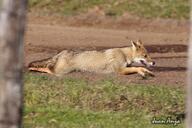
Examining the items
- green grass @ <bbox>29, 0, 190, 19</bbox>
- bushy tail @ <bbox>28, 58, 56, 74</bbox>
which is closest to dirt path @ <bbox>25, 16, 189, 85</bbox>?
bushy tail @ <bbox>28, 58, 56, 74</bbox>

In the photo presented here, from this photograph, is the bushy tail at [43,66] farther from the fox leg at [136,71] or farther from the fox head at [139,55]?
the fox head at [139,55]

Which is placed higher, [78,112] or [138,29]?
[138,29]

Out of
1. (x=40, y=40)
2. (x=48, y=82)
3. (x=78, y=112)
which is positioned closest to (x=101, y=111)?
(x=78, y=112)

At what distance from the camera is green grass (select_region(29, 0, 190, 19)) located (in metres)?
23.1

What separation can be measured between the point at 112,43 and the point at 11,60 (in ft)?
43.9

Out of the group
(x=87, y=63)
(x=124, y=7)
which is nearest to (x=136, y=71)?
(x=87, y=63)

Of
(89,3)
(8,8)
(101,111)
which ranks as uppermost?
(89,3)

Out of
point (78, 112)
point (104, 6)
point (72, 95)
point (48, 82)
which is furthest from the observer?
point (104, 6)

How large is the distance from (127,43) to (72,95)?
901 centimetres

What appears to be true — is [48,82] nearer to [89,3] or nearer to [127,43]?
[127,43]

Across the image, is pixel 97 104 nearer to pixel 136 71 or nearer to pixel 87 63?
pixel 136 71

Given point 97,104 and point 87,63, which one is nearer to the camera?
point 97,104

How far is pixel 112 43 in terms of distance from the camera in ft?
61.5

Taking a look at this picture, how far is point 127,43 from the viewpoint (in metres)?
18.9
